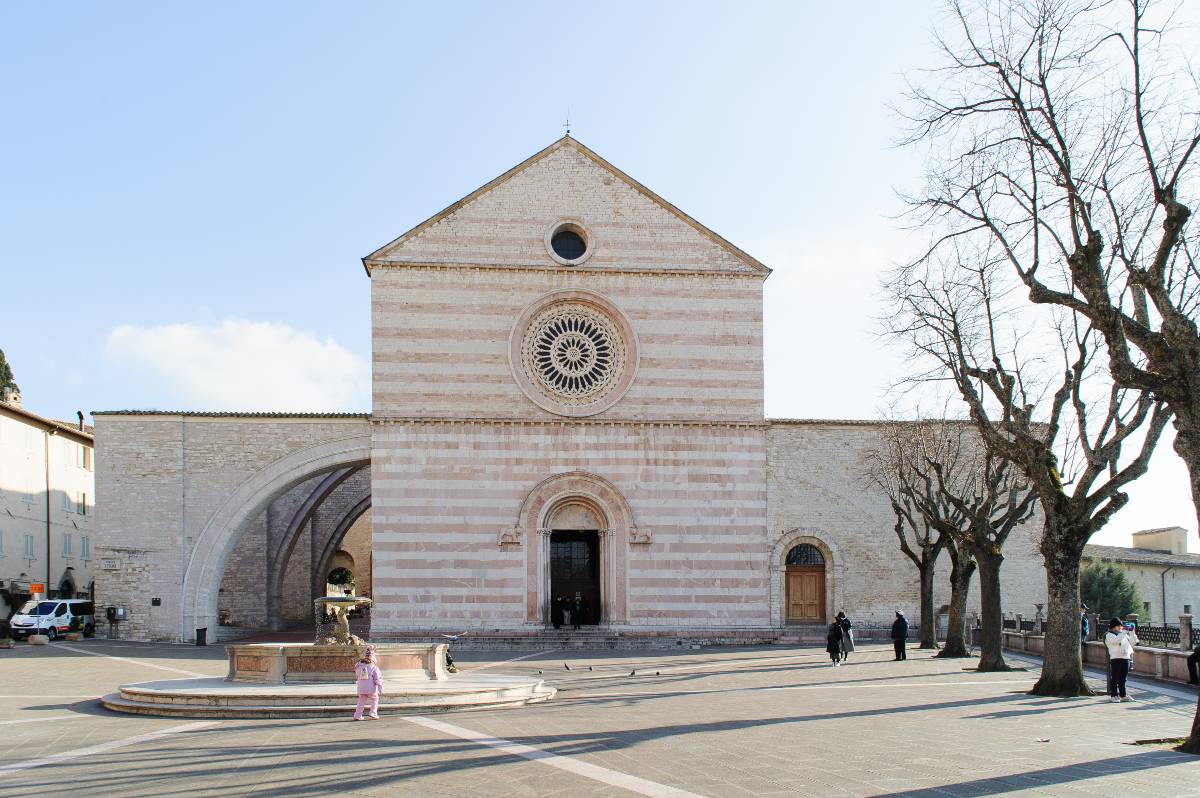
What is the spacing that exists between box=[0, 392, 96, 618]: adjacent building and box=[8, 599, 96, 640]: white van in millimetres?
2868

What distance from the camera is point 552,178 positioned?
33.1 meters

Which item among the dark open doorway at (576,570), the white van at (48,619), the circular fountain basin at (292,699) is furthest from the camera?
the white van at (48,619)

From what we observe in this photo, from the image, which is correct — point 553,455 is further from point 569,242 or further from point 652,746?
point 652,746

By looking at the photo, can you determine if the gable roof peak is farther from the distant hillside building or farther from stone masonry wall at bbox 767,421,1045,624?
the distant hillside building

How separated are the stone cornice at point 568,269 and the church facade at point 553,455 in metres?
0.06

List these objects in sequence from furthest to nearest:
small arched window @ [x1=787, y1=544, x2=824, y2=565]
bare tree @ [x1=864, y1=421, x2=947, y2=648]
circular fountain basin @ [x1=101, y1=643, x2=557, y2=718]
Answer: small arched window @ [x1=787, y1=544, x2=824, y2=565] → bare tree @ [x1=864, y1=421, x2=947, y2=648] → circular fountain basin @ [x1=101, y1=643, x2=557, y2=718]

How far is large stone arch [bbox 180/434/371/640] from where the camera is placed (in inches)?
1265

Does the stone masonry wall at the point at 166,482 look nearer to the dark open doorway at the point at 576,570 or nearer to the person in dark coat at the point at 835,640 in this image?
the dark open doorway at the point at 576,570

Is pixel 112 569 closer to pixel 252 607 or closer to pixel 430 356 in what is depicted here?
pixel 252 607

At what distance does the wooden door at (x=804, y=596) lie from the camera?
3328 centimetres

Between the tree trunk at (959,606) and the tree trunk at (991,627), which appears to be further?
the tree trunk at (959,606)

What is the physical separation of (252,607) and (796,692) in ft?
82.2

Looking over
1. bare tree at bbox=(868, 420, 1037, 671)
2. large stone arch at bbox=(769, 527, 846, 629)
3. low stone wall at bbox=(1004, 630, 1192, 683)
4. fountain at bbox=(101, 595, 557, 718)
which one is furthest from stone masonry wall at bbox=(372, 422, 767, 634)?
fountain at bbox=(101, 595, 557, 718)

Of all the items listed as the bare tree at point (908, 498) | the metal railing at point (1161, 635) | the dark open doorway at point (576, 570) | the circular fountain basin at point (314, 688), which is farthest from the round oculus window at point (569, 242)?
the metal railing at point (1161, 635)
